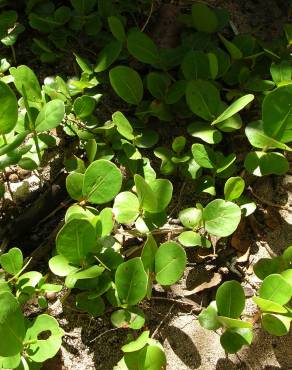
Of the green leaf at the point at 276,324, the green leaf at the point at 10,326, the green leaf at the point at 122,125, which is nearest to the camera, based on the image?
the green leaf at the point at 10,326

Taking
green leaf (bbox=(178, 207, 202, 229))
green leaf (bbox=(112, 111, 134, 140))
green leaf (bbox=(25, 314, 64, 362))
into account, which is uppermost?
green leaf (bbox=(112, 111, 134, 140))

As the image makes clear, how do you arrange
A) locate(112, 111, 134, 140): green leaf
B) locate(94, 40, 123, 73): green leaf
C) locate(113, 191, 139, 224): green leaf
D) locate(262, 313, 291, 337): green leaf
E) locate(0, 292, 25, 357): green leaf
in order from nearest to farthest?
locate(0, 292, 25, 357): green leaf, locate(262, 313, 291, 337): green leaf, locate(113, 191, 139, 224): green leaf, locate(112, 111, 134, 140): green leaf, locate(94, 40, 123, 73): green leaf

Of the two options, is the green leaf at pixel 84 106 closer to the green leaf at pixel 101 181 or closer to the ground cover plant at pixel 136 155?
the ground cover plant at pixel 136 155

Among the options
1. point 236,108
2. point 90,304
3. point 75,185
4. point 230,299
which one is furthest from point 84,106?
point 230,299

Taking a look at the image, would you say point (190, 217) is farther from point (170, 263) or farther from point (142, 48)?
point (142, 48)

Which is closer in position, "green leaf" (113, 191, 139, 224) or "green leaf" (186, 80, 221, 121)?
"green leaf" (113, 191, 139, 224)

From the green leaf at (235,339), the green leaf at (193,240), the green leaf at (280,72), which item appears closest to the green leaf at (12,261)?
the green leaf at (193,240)

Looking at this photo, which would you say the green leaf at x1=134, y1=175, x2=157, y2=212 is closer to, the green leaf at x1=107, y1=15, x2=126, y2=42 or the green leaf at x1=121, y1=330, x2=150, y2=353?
the green leaf at x1=121, y1=330, x2=150, y2=353

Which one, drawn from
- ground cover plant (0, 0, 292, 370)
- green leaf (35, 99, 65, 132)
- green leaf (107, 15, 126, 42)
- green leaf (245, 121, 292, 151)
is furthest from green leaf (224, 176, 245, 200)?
green leaf (107, 15, 126, 42)
